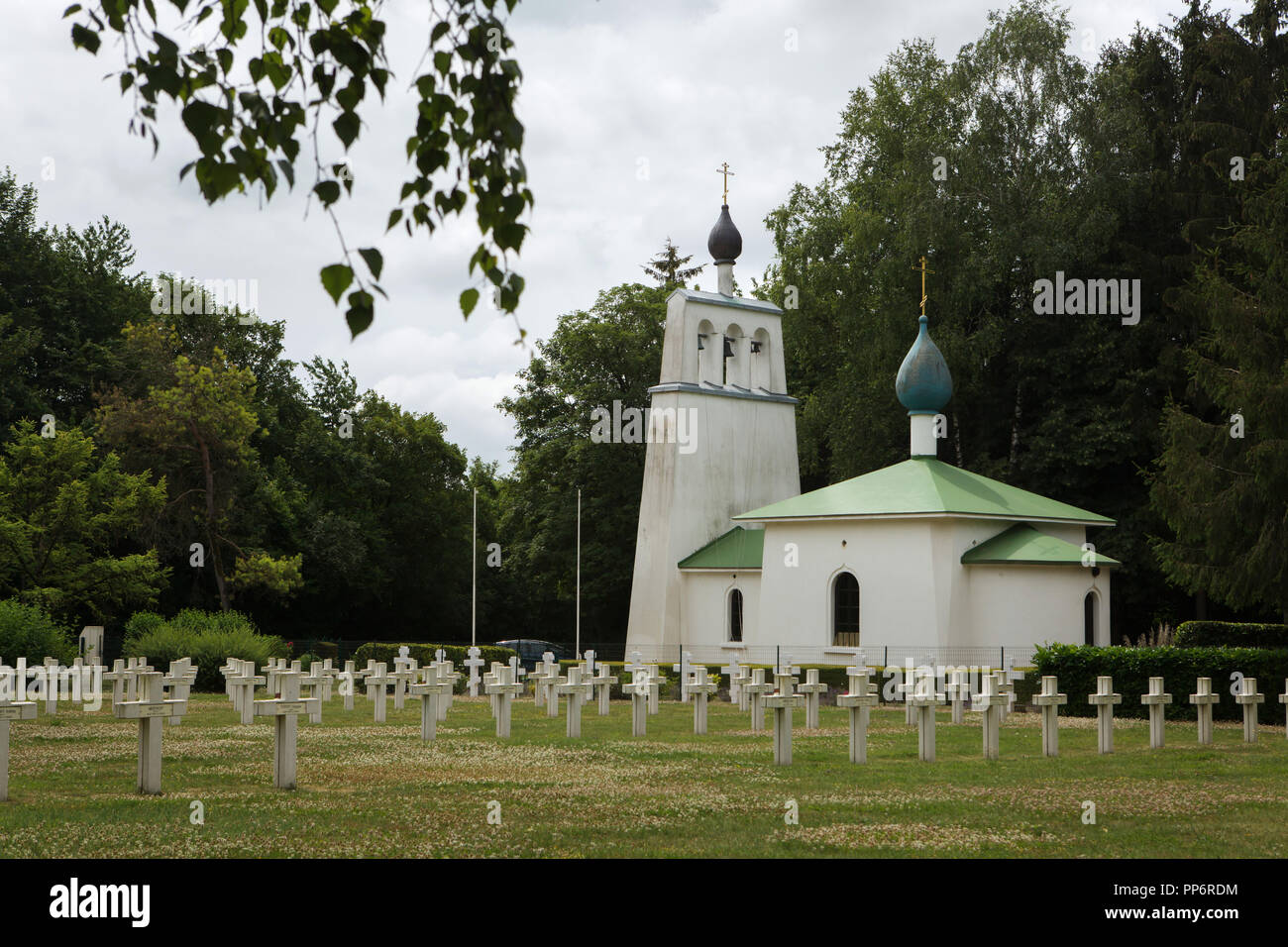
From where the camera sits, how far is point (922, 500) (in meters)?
31.2

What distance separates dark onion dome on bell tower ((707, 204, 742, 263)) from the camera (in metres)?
40.2

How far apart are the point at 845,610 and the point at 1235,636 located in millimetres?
9146

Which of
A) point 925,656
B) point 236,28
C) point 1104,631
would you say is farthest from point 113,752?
point 1104,631

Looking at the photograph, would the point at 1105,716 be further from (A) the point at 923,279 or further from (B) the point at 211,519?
(B) the point at 211,519

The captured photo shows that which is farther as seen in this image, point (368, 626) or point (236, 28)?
point (368, 626)

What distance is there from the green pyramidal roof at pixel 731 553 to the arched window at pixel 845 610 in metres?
3.39

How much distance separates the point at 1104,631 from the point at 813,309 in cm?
1840

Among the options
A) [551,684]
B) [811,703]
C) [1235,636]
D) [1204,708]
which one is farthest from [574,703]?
[1235,636]

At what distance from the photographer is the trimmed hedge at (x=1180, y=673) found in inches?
886

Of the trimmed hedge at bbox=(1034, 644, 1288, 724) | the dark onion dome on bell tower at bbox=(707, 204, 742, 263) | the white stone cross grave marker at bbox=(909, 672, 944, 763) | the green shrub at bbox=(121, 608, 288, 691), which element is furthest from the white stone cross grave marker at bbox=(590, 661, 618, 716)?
the dark onion dome on bell tower at bbox=(707, 204, 742, 263)

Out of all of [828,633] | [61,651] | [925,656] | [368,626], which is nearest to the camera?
[61,651]

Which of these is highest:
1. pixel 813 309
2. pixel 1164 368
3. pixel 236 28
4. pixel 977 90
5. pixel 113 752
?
pixel 977 90

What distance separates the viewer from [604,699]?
79.0 feet
